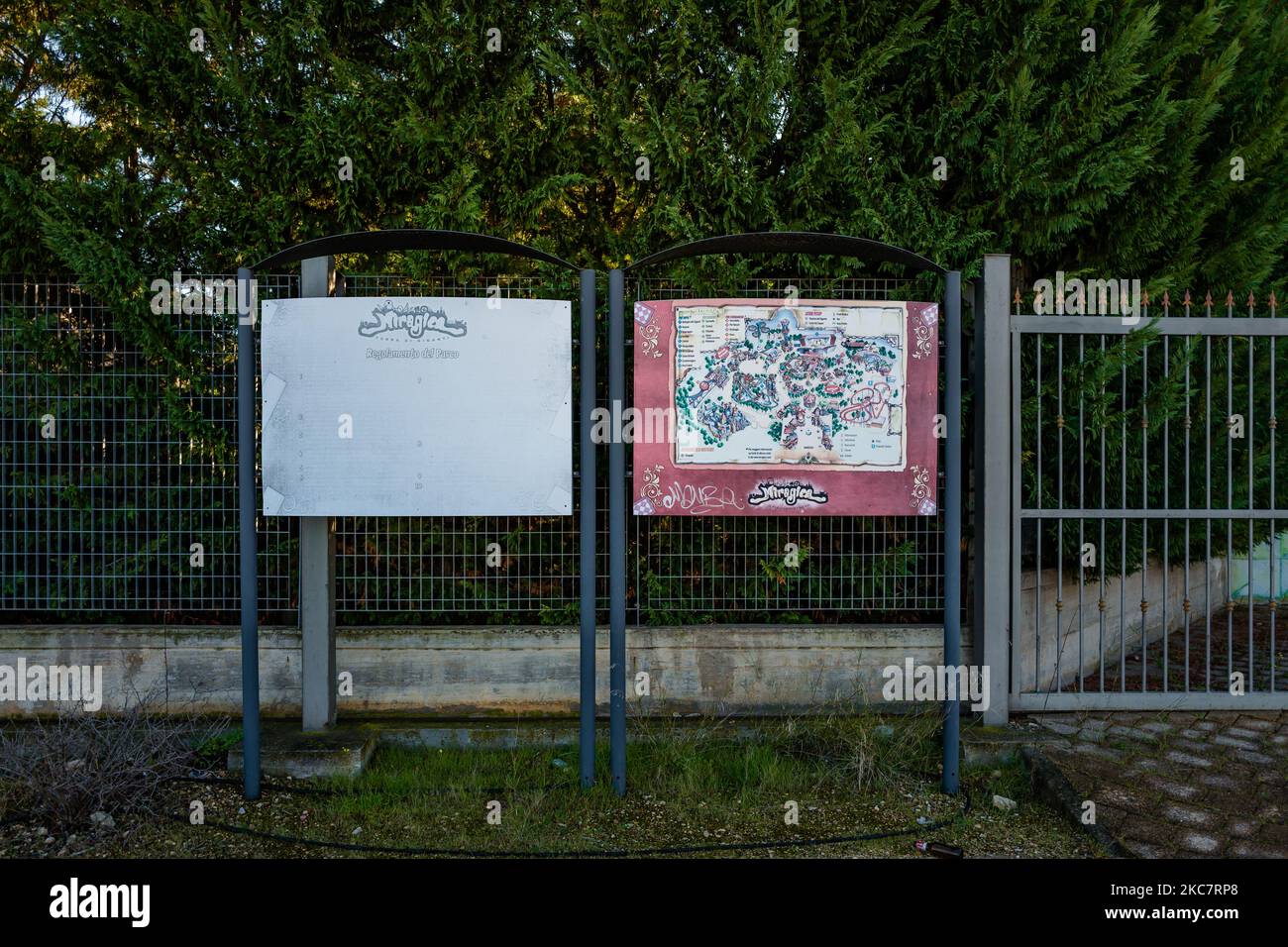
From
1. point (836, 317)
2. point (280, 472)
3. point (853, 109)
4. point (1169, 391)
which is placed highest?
point (853, 109)

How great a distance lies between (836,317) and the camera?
164 inches

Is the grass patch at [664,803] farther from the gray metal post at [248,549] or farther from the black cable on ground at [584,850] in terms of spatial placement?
the gray metal post at [248,549]

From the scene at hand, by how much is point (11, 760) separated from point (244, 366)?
221 cm

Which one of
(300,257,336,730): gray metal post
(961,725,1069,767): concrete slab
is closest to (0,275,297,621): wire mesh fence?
(300,257,336,730): gray metal post

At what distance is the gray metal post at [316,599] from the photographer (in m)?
4.42

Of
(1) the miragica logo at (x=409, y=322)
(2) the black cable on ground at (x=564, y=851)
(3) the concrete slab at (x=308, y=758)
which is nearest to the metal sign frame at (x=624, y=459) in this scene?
(2) the black cable on ground at (x=564, y=851)

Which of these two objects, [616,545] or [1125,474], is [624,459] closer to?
[616,545]

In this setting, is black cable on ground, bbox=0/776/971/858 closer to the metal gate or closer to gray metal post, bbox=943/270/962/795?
gray metal post, bbox=943/270/962/795

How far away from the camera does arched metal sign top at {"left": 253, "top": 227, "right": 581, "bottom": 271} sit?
3.84 m

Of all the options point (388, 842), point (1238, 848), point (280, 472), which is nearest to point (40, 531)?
point (280, 472)

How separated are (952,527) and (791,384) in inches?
44.4

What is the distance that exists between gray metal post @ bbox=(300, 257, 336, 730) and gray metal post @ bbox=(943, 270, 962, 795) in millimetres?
3420

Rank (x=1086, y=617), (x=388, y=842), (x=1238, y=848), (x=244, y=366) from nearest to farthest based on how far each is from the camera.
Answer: (x=1238, y=848), (x=388, y=842), (x=244, y=366), (x=1086, y=617)
